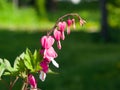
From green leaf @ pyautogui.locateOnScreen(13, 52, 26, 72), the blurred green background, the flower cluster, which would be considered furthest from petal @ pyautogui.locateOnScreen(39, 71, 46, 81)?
the blurred green background

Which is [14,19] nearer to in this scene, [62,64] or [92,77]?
[62,64]

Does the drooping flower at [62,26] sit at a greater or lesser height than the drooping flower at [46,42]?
greater

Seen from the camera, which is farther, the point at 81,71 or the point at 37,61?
the point at 81,71

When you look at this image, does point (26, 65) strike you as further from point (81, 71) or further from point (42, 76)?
point (81, 71)

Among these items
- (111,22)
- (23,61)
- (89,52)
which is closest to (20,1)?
(111,22)

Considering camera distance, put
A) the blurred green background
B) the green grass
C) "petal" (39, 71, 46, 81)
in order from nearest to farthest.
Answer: "petal" (39, 71, 46, 81) → the green grass → the blurred green background

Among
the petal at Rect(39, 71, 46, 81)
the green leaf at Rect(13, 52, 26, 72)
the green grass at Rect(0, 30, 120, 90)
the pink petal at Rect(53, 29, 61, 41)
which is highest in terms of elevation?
the pink petal at Rect(53, 29, 61, 41)

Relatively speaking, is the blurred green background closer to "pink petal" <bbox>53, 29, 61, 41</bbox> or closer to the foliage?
the foliage

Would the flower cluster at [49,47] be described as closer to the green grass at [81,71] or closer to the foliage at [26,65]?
the foliage at [26,65]

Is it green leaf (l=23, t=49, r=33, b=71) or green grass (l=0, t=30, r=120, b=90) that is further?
green grass (l=0, t=30, r=120, b=90)

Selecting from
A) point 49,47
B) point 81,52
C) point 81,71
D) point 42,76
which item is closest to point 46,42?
point 49,47

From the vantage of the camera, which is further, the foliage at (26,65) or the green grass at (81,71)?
the green grass at (81,71)

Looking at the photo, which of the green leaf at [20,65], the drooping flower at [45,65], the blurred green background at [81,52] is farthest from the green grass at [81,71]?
the drooping flower at [45,65]

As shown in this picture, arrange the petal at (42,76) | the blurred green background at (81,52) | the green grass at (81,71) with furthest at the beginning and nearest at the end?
the blurred green background at (81,52) → the green grass at (81,71) → the petal at (42,76)
